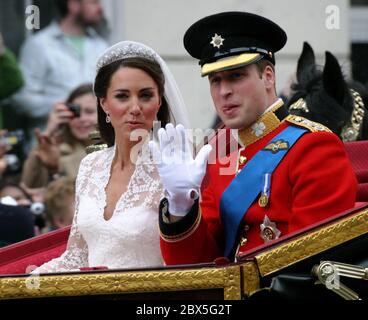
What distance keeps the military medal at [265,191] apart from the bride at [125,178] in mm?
339

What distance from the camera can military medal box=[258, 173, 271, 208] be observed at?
11.2 feet

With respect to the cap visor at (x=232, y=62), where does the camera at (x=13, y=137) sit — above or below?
above

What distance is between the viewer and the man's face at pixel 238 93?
3434 millimetres

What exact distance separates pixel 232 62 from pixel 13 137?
126 inches

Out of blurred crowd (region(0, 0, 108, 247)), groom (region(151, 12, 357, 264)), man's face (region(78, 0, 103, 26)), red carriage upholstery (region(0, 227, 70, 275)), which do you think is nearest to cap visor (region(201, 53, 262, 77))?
groom (region(151, 12, 357, 264))

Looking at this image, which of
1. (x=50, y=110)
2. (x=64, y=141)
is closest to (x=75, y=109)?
(x=64, y=141)

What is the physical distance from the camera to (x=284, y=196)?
3.41 metres

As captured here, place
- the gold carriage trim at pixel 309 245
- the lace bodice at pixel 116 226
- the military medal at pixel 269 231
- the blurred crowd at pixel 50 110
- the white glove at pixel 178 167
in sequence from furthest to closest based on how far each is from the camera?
1. the blurred crowd at pixel 50 110
2. the lace bodice at pixel 116 226
3. the military medal at pixel 269 231
4. the white glove at pixel 178 167
5. the gold carriage trim at pixel 309 245

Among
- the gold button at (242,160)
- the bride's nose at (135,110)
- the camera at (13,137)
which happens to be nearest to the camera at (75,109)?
the camera at (13,137)

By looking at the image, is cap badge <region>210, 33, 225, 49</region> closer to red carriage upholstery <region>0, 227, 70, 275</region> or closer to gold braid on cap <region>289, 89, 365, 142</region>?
gold braid on cap <region>289, 89, 365, 142</region>

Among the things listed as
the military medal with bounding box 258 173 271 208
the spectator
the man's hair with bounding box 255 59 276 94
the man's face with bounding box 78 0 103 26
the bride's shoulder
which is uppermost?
the man's face with bounding box 78 0 103 26

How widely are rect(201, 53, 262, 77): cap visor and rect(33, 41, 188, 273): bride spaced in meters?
0.25

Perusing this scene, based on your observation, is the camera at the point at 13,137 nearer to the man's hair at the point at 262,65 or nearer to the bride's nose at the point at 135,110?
the bride's nose at the point at 135,110

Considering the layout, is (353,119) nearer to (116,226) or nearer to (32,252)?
(116,226)
